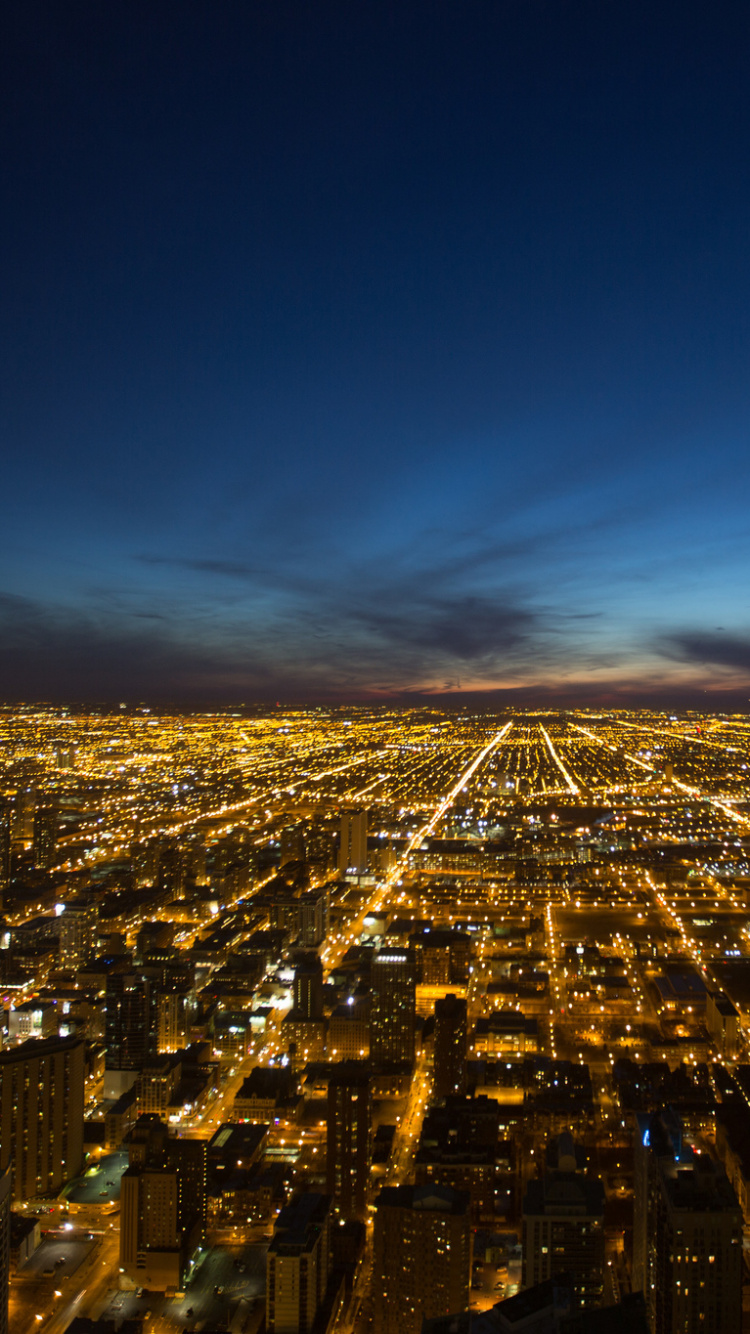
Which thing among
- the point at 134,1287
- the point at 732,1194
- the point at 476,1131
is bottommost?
the point at 134,1287

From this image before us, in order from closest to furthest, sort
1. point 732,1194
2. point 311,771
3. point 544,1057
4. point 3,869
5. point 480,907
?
1. point 732,1194
2. point 544,1057
3. point 480,907
4. point 3,869
5. point 311,771

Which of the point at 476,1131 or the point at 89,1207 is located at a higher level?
the point at 476,1131

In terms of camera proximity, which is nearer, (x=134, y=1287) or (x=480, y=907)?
(x=134, y=1287)

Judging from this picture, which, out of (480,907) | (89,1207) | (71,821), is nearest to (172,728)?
(71,821)

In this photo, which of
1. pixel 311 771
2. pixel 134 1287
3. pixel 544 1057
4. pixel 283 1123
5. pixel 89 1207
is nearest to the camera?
pixel 134 1287

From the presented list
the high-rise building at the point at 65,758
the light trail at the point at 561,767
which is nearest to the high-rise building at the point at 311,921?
the light trail at the point at 561,767

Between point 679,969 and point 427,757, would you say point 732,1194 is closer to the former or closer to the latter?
point 679,969

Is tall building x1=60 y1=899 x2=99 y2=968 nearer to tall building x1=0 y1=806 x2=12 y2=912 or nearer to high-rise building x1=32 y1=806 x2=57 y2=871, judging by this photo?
tall building x1=0 y1=806 x2=12 y2=912
